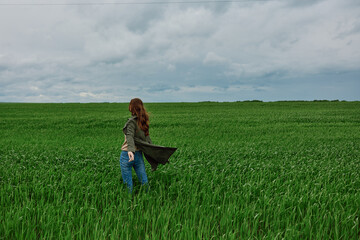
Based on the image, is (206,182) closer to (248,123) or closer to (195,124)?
(195,124)

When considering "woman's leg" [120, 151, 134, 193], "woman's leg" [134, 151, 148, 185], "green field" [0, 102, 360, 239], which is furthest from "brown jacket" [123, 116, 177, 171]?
"green field" [0, 102, 360, 239]

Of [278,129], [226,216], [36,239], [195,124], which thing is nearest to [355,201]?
[226,216]

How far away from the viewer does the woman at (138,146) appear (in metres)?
5.52

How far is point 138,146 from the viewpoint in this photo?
5.71 metres

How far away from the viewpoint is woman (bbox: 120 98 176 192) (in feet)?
18.1

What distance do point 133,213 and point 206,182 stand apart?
2.29 m

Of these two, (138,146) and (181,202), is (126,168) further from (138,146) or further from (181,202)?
(181,202)

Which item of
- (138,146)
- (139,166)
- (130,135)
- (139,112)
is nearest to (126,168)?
(139,166)

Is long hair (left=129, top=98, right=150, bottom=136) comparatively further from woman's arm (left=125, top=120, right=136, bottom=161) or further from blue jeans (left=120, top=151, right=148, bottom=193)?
blue jeans (left=120, top=151, right=148, bottom=193)

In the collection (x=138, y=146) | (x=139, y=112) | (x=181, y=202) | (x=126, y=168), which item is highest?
(x=139, y=112)

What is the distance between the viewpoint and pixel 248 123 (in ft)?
79.2

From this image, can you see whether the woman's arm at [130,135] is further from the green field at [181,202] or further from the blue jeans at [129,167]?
→ the green field at [181,202]

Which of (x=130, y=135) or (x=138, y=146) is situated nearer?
(x=130, y=135)

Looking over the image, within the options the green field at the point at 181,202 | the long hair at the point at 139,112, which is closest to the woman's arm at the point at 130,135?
the long hair at the point at 139,112
